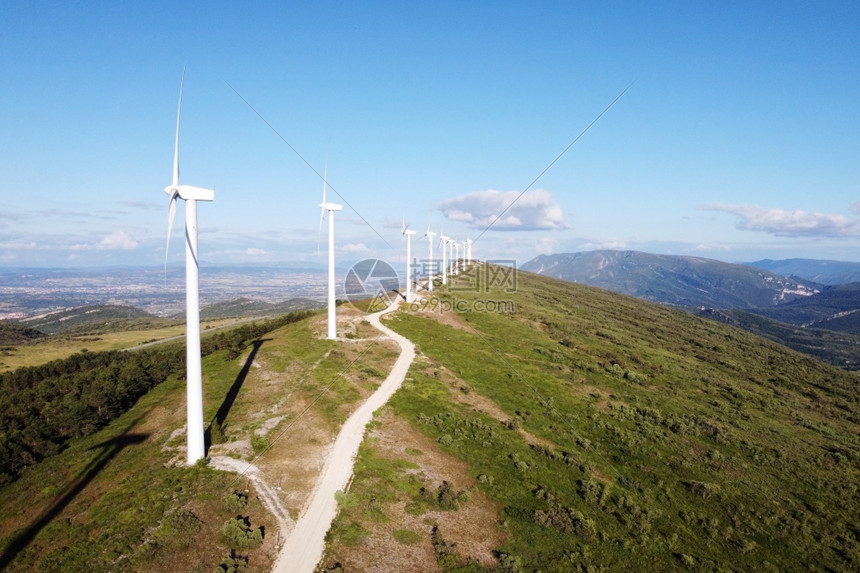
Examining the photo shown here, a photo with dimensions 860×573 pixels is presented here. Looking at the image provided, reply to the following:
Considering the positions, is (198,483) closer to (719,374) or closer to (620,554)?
(620,554)

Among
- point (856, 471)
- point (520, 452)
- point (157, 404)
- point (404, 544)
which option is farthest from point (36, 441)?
point (856, 471)

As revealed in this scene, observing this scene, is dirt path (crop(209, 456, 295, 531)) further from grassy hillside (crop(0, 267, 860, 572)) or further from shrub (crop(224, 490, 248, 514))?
shrub (crop(224, 490, 248, 514))

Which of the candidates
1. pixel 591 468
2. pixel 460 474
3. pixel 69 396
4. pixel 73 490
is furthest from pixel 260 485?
pixel 69 396

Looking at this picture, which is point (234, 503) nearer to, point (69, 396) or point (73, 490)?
point (73, 490)

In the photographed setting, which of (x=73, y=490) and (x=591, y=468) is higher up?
(x=73, y=490)

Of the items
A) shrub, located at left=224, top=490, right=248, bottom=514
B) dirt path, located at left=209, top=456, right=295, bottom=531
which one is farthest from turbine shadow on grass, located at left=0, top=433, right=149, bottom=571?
shrub, located at left=224, top=490, right=248, bottom=514

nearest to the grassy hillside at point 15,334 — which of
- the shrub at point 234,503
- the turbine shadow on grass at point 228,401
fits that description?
the turbine shadow on grass at point 228,401

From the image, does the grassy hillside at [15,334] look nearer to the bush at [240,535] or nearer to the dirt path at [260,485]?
the dirt path at [260,485]
